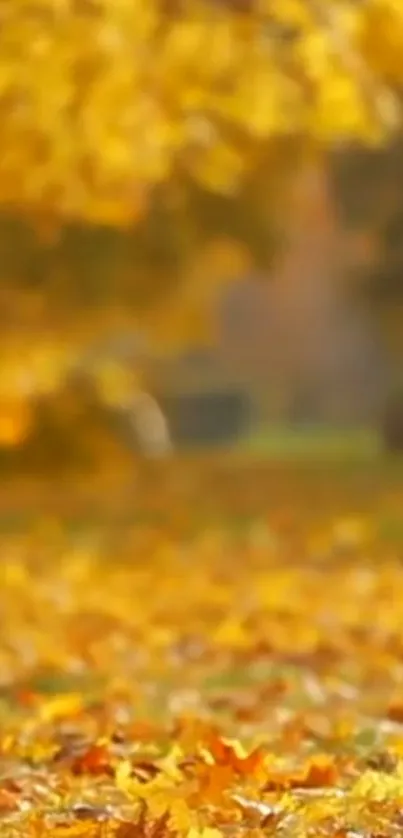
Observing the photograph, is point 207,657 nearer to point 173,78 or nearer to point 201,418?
point 173,78

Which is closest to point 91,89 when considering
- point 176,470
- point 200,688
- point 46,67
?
point 46,67

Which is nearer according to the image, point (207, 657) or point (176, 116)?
point (176, 116)

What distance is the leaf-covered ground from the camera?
3.36m

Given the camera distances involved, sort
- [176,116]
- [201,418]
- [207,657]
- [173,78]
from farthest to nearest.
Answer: [201,418], [207,657], [176,116], [173,78]

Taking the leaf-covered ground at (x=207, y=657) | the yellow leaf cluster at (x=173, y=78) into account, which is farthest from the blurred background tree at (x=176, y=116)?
the leaf-covered ground at (x=207, y=657)

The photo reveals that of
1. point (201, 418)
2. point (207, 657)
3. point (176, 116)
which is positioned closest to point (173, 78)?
point (176, 116)

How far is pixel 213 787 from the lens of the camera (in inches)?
134

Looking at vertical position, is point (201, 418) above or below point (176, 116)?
below

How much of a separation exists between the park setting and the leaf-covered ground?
0.05 ft

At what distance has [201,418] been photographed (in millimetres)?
8570

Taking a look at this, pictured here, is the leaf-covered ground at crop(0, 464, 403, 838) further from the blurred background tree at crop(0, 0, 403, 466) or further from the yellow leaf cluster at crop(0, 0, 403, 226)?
the yellow leaf cluster at crop(0, 0, 403, 226)

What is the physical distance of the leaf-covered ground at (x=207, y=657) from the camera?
336 cm

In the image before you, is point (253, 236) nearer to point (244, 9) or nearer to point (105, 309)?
point (105, 309)

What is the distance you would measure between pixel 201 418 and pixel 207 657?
3514 millimetres
